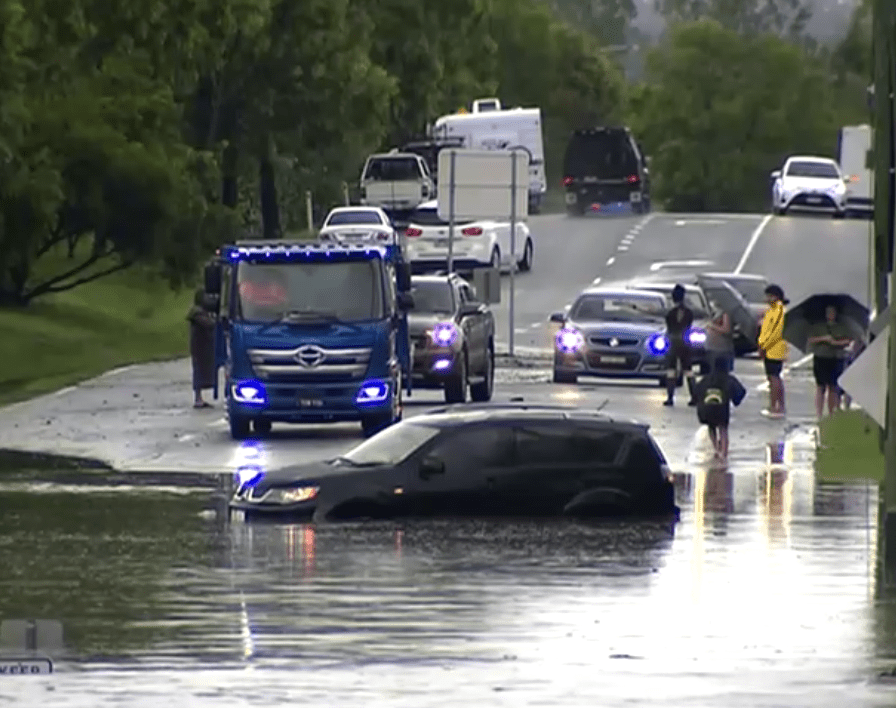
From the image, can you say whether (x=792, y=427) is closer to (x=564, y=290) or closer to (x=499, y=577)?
(x=499, y=577)

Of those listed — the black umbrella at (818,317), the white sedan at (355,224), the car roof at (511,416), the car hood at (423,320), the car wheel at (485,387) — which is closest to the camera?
the car roof at (511,416)

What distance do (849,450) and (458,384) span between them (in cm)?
603

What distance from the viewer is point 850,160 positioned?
258 ft

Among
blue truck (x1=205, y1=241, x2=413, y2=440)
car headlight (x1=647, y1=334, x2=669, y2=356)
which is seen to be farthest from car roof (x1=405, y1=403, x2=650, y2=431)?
car headlight (x1=647, y1=334, x2=669, y2=356)

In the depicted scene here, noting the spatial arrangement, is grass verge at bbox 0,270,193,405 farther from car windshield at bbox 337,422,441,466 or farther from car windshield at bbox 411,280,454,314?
car windshield at bbox 337,422,441,466

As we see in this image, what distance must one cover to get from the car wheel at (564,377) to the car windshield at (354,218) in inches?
864

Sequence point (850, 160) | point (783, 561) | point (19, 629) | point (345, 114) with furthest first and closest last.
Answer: point (850, 160) < point (345, 114) < point (783, 561) < point (19, 629)

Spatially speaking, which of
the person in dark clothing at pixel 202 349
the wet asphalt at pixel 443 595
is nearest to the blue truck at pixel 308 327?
the wet asphalt at pixel 443 595

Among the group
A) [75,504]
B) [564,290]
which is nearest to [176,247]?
[564,290]

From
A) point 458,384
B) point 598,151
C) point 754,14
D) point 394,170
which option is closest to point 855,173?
point 598,151

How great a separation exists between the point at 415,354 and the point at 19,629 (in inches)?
909

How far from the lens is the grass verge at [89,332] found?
51531 mm

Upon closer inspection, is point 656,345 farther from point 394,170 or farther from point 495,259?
point 394,170

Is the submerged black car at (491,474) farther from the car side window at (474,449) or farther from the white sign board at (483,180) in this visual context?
the white sign board at (483,180)
